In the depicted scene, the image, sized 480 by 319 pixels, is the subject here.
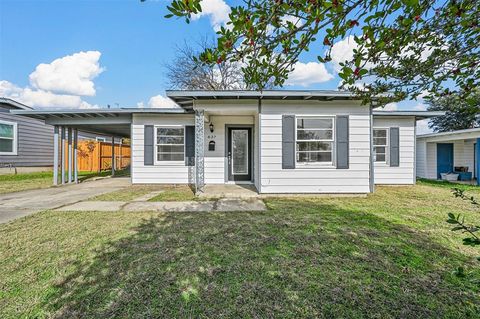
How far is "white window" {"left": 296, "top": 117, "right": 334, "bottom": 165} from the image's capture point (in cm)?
654

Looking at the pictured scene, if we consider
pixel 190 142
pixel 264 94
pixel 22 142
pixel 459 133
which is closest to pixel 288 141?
pixel 264 94

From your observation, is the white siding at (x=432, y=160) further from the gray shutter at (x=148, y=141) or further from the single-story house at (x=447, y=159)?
the gray shutter at (x=148, y=141)

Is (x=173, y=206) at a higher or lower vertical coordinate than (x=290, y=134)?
lower

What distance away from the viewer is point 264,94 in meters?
6.04

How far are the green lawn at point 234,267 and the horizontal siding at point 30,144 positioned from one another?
1005 centimetres

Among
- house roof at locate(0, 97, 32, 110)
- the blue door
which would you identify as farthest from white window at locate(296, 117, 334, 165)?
house roof at locate(0, 97, 32, 110)

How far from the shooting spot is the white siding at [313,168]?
6395 mm

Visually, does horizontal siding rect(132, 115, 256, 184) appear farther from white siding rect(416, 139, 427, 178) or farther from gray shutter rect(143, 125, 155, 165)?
white siding rect(416, 139, 427, 178)

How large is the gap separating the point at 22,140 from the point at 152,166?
825 cm

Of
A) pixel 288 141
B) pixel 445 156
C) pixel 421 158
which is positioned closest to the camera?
pixel 288 141

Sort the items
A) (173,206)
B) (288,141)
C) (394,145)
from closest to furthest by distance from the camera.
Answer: (173,206) < (288,141) < (394,145)

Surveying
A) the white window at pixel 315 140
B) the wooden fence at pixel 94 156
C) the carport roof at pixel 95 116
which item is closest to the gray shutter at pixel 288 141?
the white window at pixel 315 140

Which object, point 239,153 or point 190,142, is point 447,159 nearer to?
point 239,153

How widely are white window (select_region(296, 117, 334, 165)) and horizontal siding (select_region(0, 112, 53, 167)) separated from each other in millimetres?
13065
